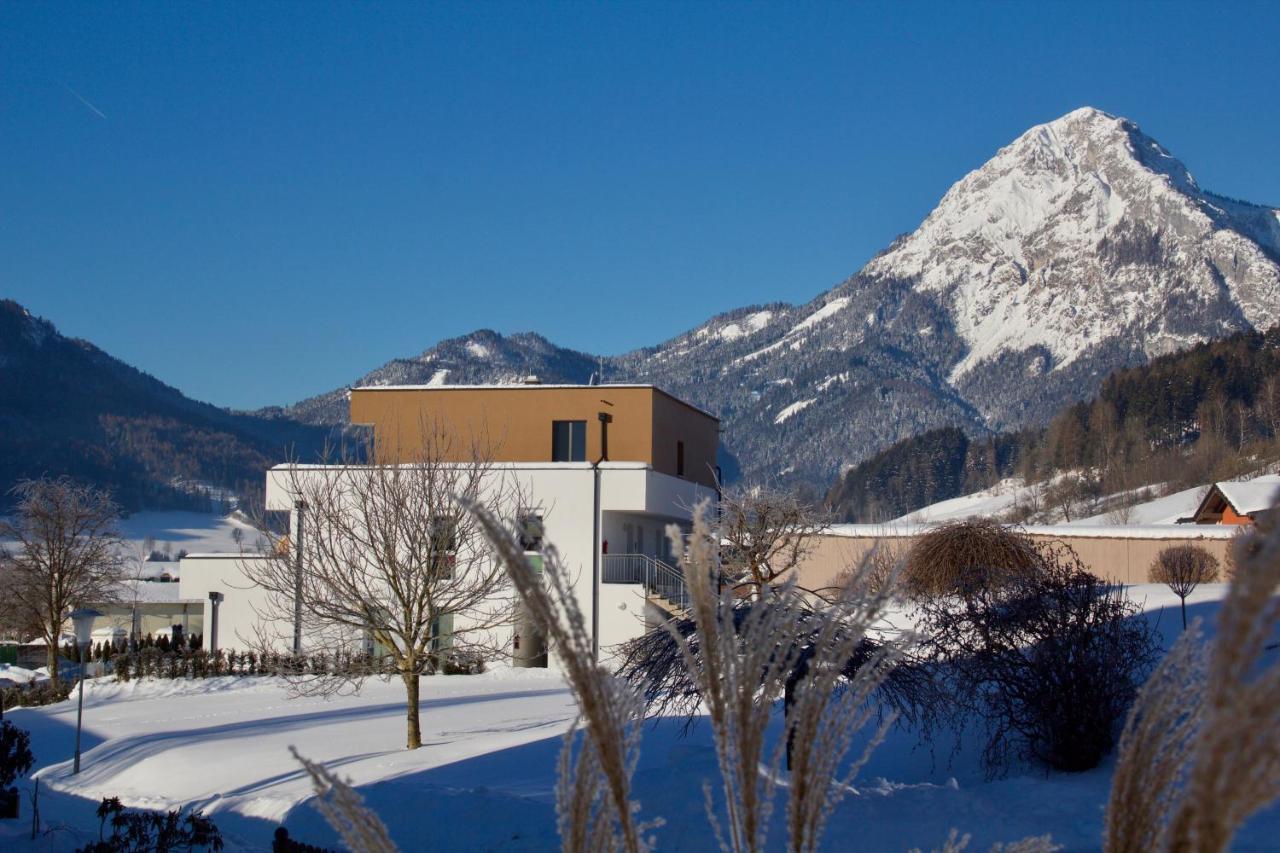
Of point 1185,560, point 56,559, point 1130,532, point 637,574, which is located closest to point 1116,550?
point 1130,532

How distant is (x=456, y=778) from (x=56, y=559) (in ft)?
87.5

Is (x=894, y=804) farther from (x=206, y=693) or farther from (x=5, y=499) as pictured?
(x=5, y=499)

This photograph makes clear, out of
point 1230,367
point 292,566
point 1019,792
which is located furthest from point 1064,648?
point 1230,367

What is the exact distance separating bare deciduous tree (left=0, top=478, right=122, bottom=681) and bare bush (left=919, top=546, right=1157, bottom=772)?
29.4 meters

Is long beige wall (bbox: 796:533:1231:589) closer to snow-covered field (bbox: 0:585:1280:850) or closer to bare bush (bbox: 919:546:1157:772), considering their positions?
snow-covered field (bbox: 0:585:1280:850)

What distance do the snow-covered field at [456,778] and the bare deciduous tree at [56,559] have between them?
10.3 metres

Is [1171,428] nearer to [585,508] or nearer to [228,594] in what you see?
[585,508]

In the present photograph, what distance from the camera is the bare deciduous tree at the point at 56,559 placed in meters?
36.6

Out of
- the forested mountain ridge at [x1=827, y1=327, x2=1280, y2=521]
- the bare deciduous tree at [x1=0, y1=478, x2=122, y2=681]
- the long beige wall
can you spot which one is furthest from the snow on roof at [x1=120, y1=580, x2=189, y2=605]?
the forested mountain ridge at [x1=827, y1=327, x2=1280, y2=521]

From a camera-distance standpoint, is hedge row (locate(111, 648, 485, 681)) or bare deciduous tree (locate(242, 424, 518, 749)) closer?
bare deciduous tree (locate(242, 424, 518, 749))

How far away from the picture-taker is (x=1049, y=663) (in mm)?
13383

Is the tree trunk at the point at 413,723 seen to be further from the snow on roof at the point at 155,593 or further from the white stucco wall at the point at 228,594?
the snow on roof at the point at 155,593

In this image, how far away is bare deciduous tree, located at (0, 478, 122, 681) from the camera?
3656 cm

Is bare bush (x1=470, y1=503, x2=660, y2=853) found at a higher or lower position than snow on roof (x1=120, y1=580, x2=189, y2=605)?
higher
